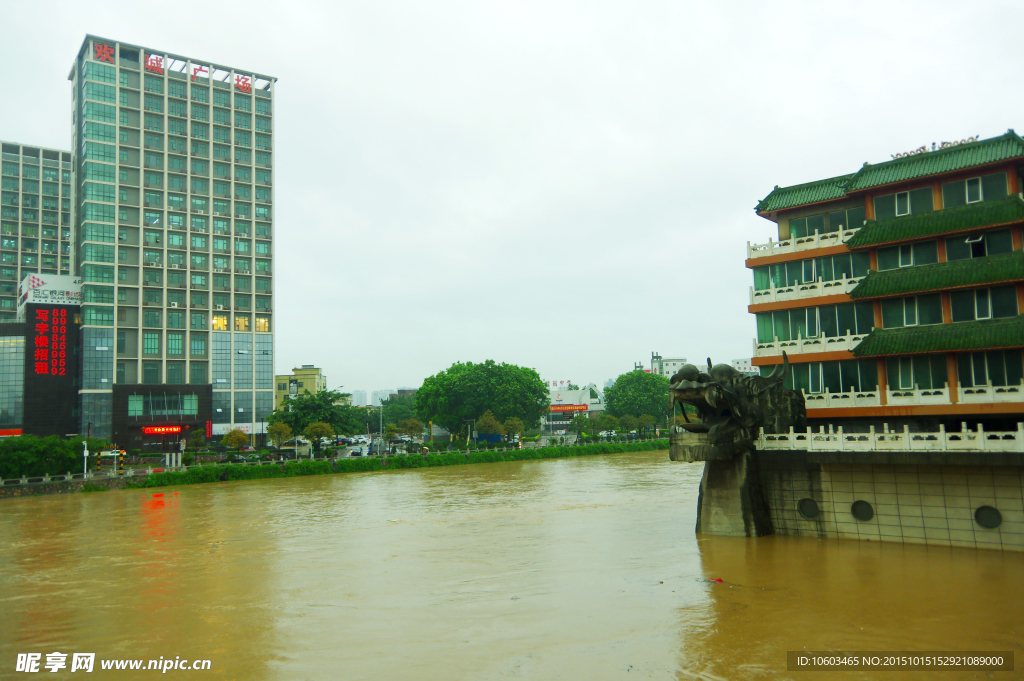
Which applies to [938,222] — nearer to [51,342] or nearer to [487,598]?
[487,598]

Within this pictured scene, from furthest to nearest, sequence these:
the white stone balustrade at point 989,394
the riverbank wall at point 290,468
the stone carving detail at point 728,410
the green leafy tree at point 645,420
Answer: the green leafy tree at point 645,420 < the riverbank wall at point 290,468 < the stone carving detail at point 728,410 < the white stone balustrade at point 989,394

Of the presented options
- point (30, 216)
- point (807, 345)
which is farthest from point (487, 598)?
point (30, 216)

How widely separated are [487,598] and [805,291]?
60.2ft

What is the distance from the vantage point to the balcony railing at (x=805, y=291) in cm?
2727

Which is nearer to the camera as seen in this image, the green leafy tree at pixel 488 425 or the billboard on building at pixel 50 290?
the billboard on building at pixel 50 290

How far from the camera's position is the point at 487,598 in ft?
63.5

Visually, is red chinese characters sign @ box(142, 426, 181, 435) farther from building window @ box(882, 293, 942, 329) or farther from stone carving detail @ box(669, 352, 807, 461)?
building window @ box(882, 293, 942, 329)

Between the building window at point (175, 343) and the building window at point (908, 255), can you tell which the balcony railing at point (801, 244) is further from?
the building window at point (175, 343)

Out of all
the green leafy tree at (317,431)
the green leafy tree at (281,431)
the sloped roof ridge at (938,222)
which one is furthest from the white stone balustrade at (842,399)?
the green leafy tree at (281,431)

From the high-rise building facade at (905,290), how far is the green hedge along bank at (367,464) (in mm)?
44571

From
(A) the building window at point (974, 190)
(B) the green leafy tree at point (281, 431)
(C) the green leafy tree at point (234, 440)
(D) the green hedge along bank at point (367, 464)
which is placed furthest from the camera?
(B) the green leafy tree at point (281, 431)

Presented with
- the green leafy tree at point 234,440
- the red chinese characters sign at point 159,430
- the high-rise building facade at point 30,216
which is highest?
the high-rise building facade at point 30,216

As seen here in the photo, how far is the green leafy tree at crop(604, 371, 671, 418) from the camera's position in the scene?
4348 inches

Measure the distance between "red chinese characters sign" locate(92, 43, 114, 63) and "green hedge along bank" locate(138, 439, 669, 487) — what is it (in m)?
58.0
